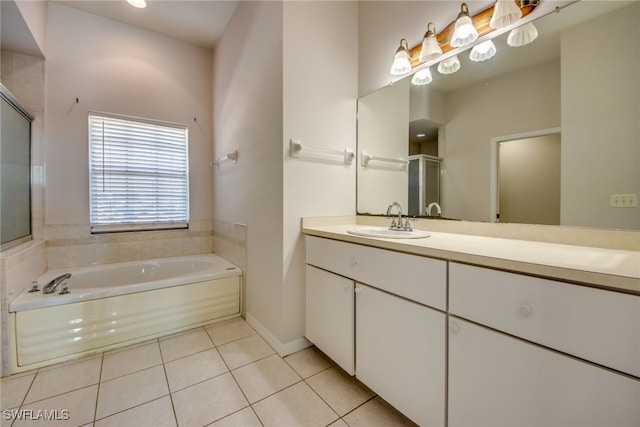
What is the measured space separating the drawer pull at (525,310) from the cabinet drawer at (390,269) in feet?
0.74

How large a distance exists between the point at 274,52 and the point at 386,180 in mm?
1174

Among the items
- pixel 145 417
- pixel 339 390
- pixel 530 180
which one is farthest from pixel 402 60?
pixel 145 417

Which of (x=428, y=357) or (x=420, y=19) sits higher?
(x=420, y=19)

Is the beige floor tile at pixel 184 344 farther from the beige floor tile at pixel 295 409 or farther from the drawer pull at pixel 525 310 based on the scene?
the drawer pull at pixel 525 310

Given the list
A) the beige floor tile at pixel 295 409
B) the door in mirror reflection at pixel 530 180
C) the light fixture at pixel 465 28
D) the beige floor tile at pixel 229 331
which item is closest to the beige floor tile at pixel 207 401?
the beige floor tile at pixel 295 409

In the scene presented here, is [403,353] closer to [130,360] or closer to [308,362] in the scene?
[308,362]

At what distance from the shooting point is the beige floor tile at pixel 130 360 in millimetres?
1541

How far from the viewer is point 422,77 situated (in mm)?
1639

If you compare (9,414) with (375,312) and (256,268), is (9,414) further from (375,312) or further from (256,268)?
(375,312)

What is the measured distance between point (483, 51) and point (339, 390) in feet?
6.50

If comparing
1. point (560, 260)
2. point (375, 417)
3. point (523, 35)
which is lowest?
point (375, 417)

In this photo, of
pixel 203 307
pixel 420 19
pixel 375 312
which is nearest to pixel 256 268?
pixel 203 307

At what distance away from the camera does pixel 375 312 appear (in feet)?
4.01

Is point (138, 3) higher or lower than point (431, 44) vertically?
higher
